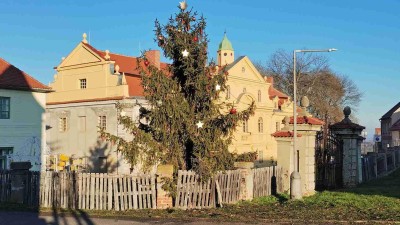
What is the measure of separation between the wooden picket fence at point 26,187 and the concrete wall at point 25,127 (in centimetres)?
1190

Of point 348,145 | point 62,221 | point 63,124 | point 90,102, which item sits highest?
point 90,102

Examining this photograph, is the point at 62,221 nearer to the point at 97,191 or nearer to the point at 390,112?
the point at 97,191

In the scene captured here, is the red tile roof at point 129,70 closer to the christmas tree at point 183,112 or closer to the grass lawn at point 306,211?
the christmas tree at point 183,112

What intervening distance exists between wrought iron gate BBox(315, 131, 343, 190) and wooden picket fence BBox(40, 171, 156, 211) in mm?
8596

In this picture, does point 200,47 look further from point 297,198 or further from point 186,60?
point 297,198

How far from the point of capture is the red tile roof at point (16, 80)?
30203 millimetres

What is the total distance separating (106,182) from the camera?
642 inches

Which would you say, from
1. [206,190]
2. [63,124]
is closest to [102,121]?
[63,124]

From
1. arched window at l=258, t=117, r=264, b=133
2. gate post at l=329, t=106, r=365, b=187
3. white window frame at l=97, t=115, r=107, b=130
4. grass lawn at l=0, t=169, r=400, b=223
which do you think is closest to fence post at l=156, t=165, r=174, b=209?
grass lawn at l=0, t=169, r=400, b=223

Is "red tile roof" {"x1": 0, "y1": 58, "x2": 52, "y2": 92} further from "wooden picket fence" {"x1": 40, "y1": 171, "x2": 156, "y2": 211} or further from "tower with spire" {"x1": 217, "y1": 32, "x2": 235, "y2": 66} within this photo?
"tower with spire" {"x1": 217, "y1": 32, "x2": 235, "y2": 66}

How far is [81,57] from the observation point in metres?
42.4

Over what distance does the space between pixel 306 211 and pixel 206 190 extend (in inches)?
139

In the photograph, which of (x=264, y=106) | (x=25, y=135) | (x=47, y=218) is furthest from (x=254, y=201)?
(x=264, y=106)

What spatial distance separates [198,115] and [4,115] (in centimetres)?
1791
